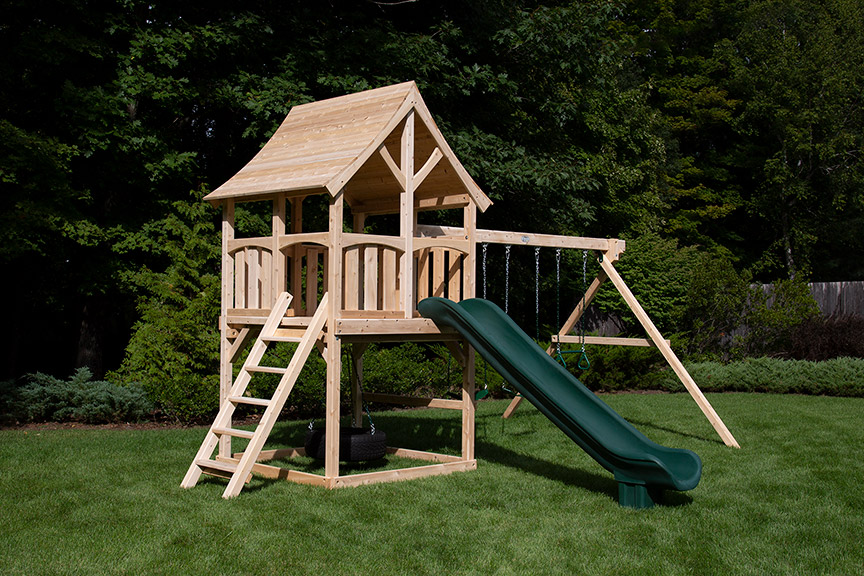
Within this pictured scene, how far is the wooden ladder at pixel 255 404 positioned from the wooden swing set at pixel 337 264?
0.01 metres

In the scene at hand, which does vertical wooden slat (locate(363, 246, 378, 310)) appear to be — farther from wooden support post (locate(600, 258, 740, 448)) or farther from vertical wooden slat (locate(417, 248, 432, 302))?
wooden support post (locate(600, 258, 740, 448))

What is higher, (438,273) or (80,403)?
(438,273)

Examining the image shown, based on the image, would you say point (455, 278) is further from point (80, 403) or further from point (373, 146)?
point (80, 403)

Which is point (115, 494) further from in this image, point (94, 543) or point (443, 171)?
point (443, 171)

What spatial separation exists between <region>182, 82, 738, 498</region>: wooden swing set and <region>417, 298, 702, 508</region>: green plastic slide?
504 mm

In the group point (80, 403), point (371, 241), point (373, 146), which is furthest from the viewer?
point (80, 403)

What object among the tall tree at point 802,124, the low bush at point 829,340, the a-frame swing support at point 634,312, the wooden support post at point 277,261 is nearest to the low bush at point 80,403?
the wooden support post at point 277,261

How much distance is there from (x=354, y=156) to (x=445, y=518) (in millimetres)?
3512

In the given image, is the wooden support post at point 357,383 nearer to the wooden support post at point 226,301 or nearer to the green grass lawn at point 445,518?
the green grass lawn at point 445,518

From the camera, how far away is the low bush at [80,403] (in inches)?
479

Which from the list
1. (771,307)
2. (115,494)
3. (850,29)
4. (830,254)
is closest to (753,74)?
(850,29)

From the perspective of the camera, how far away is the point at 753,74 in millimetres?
33156

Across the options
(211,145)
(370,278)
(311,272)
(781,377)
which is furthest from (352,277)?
(781,377)

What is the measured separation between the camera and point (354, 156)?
8.02 meters
